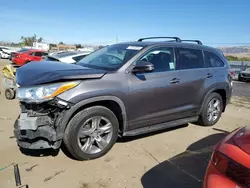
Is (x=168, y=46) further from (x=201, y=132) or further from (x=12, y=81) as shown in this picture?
(x=12, y=81)

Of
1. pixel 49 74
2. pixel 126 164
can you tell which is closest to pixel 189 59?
pixel 126 164

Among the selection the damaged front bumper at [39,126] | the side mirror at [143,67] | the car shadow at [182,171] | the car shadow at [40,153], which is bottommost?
the car shadow at [182,171]

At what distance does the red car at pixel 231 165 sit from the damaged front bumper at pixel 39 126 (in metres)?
2.02

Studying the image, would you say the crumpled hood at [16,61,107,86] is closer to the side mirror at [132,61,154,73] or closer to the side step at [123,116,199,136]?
the side mirror at [132,61,154,73]

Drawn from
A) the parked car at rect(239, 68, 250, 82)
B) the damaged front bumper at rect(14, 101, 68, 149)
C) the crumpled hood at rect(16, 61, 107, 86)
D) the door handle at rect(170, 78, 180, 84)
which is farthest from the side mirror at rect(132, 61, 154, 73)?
the parked car at rect(239, 68, 250, 82)

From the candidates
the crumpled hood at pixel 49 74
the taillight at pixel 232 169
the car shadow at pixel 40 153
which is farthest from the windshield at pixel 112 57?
the taillight at pixel 232 169

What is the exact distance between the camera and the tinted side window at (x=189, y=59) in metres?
4.68

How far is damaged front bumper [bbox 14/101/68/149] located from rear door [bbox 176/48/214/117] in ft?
7.77

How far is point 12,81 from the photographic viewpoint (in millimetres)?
6363

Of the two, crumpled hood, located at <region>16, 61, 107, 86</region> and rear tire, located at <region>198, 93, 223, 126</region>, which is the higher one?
crumpled hood, located at <region>16, 61, 107, 86</region>

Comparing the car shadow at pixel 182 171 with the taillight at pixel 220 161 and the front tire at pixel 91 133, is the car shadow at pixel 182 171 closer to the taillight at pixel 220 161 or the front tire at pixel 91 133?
the front tire at pixel 91 133

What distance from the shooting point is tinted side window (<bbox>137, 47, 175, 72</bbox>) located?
4.32m

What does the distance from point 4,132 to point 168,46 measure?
137 inches

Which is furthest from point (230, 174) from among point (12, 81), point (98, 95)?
point (12, 81)
